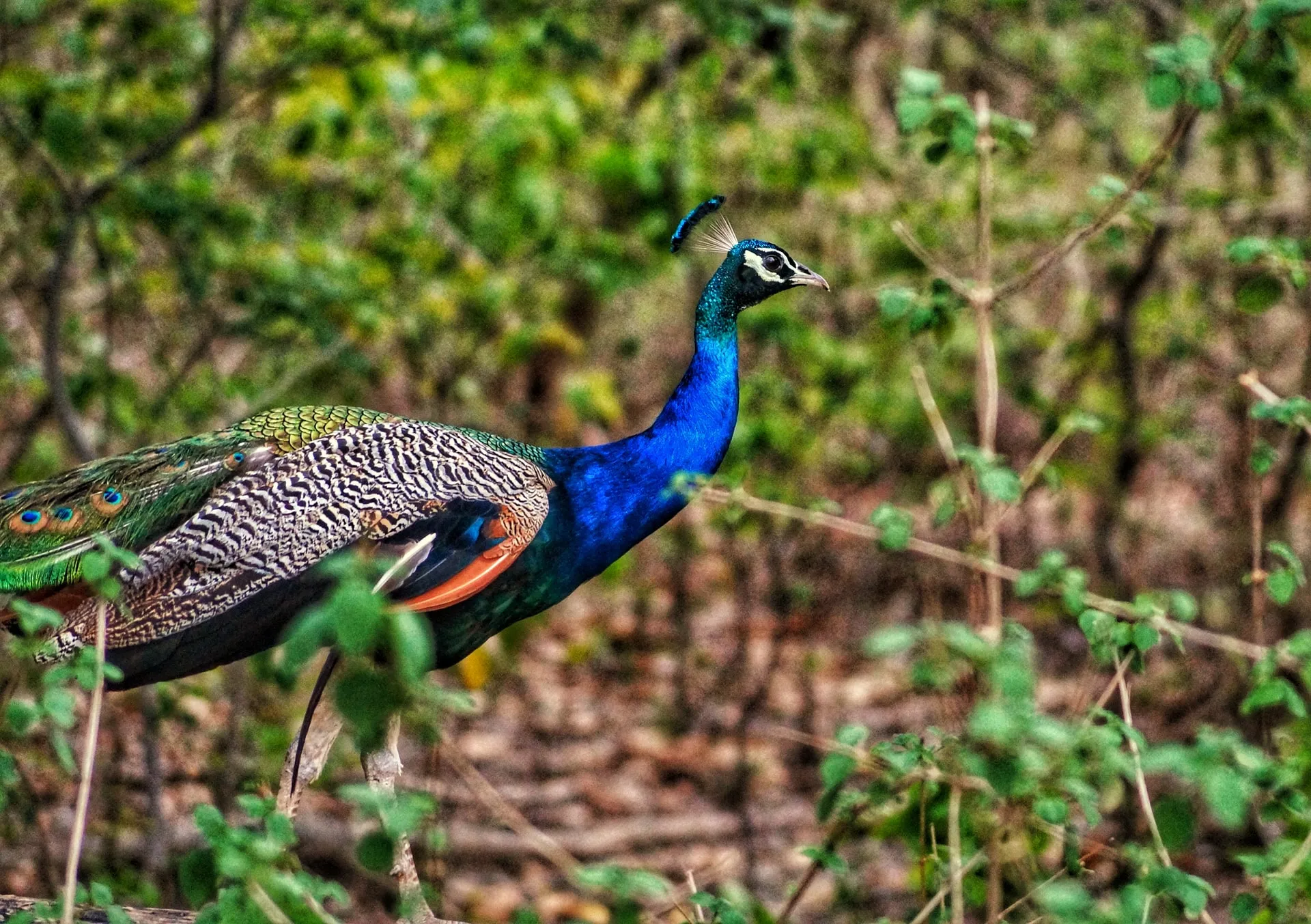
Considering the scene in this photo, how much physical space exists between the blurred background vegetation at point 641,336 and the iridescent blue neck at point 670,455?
19.0 inches

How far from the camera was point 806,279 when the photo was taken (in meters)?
2.70

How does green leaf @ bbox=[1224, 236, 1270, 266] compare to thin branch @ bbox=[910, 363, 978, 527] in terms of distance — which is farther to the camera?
green leaf @ bbox=[1224, 236, 1270, 266]

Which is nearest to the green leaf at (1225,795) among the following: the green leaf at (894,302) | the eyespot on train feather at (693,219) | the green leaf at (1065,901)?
the green leaf at (1065,901)

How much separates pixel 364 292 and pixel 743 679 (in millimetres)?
1994

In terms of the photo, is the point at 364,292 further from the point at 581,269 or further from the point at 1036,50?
the point at 1036,50

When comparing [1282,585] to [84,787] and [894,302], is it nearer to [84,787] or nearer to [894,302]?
[894,302]

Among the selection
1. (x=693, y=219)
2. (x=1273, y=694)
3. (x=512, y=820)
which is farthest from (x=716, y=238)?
(x=512, y=820)

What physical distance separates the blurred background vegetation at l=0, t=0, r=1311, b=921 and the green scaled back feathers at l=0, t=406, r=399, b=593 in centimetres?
64

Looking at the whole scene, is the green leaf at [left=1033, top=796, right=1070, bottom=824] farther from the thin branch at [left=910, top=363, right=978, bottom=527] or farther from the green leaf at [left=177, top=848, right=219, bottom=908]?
the green leaf at [left=177, top=848, right=219, bottom=908]

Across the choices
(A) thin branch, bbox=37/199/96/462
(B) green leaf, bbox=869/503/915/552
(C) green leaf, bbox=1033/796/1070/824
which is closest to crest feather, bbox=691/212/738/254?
(B) green leaf, bbox=869/503/915/552

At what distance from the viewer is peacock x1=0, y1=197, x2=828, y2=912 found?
8.05ft

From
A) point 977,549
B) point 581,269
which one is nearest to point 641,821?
point 581,269

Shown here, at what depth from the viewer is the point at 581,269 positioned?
4207 mm

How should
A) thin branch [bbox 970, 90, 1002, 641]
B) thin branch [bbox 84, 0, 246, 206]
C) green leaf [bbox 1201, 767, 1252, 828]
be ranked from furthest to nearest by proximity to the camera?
1. thin branch [bbox 84, 0, 246, 206]
2. thin branch [bbox 970, 90, 1002, 641]
3. green leaf [bbox 1201, 767, 1252, 828]
